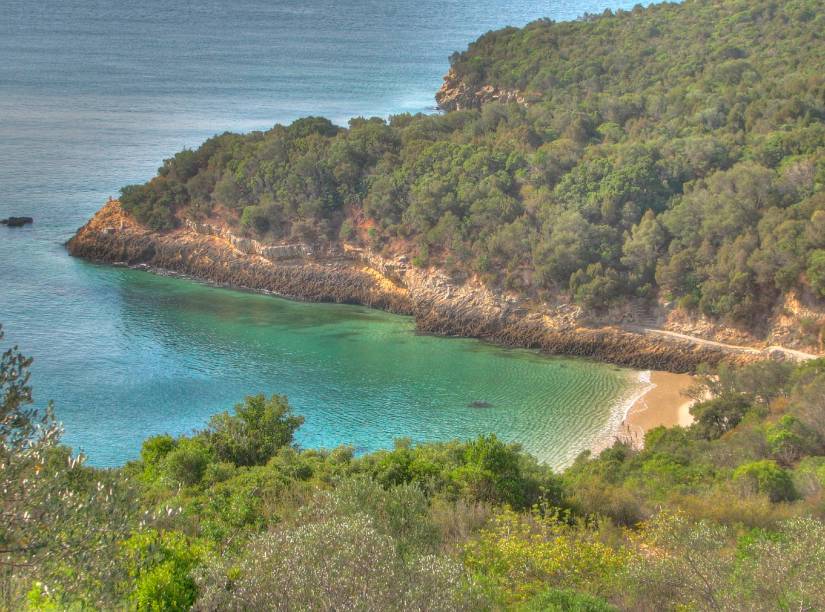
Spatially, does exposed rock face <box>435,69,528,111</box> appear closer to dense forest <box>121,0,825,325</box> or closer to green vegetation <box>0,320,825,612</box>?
dense forest <box>121,0,825,325</box>

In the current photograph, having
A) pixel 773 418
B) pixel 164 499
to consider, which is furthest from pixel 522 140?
pixel 164 499

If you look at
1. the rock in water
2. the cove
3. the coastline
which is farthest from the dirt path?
the rock in water

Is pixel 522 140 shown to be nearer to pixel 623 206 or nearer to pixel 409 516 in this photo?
pixel 623 206

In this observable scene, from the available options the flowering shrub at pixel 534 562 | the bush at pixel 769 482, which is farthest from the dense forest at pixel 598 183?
the flowering shrub at pixel 534 562

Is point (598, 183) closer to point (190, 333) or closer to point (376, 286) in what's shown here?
point (376, 286)

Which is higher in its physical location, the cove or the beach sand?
the cove

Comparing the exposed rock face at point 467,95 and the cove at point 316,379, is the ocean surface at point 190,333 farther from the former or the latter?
the exposed rock face at point 467,95
